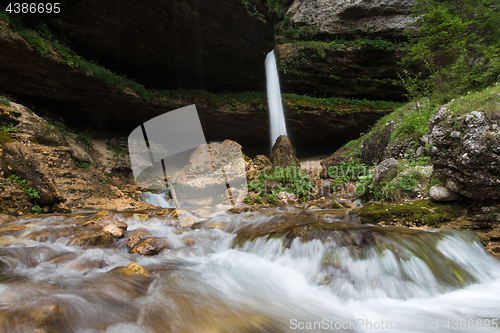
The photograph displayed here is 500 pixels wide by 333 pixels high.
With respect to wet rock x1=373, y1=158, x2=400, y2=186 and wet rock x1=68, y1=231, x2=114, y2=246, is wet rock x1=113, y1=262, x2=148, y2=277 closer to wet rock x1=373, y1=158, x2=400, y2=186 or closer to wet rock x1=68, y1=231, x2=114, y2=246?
wet rock x1=68, y1=231, x2=114, y2=246

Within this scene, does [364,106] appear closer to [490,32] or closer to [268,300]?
[490,32]

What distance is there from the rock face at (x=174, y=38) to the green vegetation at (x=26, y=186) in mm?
7308

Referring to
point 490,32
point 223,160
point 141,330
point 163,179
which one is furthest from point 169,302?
point 490,32

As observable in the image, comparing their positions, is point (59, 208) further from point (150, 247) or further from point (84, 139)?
point (84, 139)

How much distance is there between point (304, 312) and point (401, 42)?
59.8 feet

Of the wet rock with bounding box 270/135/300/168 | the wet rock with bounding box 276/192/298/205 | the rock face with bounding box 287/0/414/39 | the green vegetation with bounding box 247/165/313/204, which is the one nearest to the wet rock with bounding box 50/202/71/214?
the green vegetation with bounding box 247/165/313/204

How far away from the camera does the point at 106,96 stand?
36.1ft

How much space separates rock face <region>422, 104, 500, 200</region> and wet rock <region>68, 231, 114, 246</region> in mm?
4921

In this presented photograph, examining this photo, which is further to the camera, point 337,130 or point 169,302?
point 337,130

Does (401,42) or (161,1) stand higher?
(401,42)

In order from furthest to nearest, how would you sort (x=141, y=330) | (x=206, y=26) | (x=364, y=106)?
(x=364, y=106) < (x=206, y=26) < (x=141, y=330)

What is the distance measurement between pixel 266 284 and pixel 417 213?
2.43 metres

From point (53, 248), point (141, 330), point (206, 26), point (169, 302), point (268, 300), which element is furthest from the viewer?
point (206, 26)

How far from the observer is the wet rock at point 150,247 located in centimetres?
325
